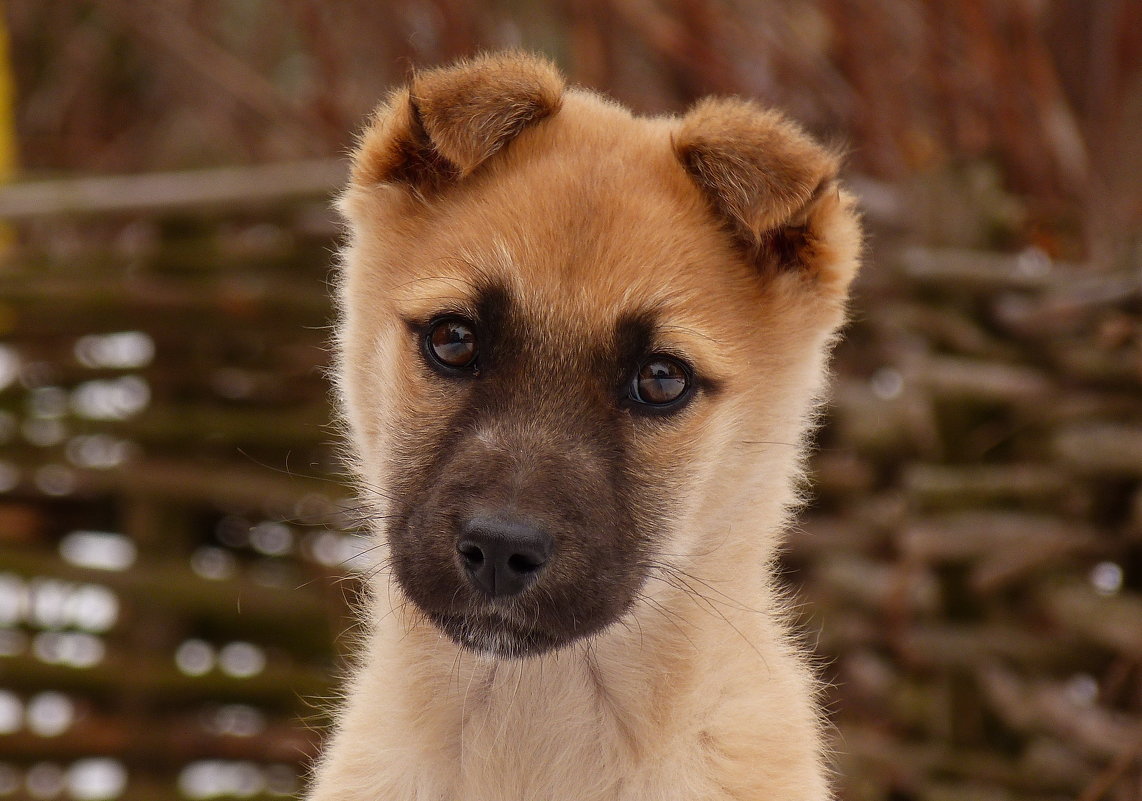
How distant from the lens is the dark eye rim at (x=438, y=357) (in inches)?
107

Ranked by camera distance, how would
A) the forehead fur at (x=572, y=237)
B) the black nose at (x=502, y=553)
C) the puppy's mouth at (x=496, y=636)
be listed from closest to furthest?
1. the black nose at (x=502, y=553)
2. the puppy's mouth at (x=496, y=636)
3. the forehead fur at (x=572, y=237)

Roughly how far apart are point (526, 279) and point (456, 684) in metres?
0.88

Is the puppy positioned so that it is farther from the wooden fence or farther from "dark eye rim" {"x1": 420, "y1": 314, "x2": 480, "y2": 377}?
the wooden fence

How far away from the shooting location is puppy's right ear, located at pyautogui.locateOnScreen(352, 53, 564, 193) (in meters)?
2.84

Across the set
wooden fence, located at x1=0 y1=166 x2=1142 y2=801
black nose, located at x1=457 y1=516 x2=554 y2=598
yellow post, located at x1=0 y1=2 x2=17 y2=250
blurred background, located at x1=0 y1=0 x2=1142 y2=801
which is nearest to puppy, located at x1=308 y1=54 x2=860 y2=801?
black nose, located at x1=457 y1=516 x2=554 y2=598

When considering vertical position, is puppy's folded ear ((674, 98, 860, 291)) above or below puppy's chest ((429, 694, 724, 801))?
above

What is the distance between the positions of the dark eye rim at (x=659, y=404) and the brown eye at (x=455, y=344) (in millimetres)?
347

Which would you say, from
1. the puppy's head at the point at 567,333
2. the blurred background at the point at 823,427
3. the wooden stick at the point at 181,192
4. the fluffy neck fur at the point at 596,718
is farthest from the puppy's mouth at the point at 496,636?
the wooden stick at the point at 181,192

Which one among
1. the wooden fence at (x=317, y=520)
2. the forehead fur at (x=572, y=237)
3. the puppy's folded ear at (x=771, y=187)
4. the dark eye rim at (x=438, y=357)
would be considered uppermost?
the puppy's folded ear at (x=771, y=187)

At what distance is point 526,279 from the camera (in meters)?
2.68

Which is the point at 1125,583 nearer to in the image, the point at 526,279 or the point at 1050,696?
the point at 1050,696

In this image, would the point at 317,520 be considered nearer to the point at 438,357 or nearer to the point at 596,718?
the point at 438,357

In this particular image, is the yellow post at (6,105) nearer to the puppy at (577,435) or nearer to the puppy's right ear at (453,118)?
A: the puppy's right ear at (453,118)

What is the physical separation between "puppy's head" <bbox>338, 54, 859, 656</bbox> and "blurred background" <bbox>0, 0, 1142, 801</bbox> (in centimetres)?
128
